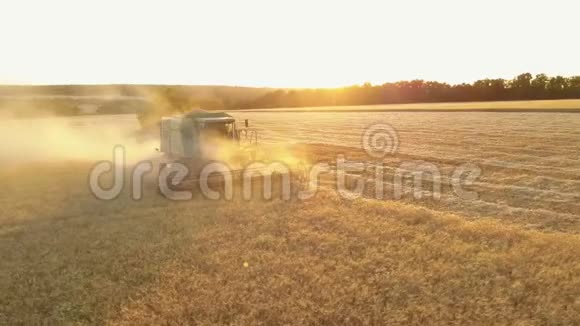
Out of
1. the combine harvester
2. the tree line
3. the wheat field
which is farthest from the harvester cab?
the tree line

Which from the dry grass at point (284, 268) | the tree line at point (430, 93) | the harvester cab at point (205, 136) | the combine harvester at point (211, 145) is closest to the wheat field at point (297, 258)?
the dry grass at point (284, 268)

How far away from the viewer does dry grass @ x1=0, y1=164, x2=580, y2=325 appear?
19.4 ft

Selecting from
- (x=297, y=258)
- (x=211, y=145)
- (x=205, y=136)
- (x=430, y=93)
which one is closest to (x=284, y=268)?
(x=297, y=258)

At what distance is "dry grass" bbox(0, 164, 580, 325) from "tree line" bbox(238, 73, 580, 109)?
236 ft

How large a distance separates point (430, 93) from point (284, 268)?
3084 inches

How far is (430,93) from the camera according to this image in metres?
80.3

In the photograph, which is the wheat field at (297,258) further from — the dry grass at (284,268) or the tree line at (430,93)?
the tree line at (430,93)

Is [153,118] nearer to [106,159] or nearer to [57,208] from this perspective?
[106,159]

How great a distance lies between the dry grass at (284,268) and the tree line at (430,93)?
72.0 metres

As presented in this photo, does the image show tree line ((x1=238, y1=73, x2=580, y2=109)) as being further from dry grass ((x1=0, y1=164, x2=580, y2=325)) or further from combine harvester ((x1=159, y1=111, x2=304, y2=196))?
dry grass ((x1=0, y1=164, x2=580, y2=325))

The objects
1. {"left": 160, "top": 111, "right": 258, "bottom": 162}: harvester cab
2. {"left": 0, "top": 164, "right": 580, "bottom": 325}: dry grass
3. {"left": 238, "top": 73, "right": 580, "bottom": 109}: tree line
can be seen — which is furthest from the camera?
{"left": 238, "top": 73, "right": 580, "bottom": 109}: tree line

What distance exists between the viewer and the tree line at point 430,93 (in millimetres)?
71875

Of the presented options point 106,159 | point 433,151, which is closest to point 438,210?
point 433,151

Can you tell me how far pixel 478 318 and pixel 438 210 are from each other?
539 centimetres
